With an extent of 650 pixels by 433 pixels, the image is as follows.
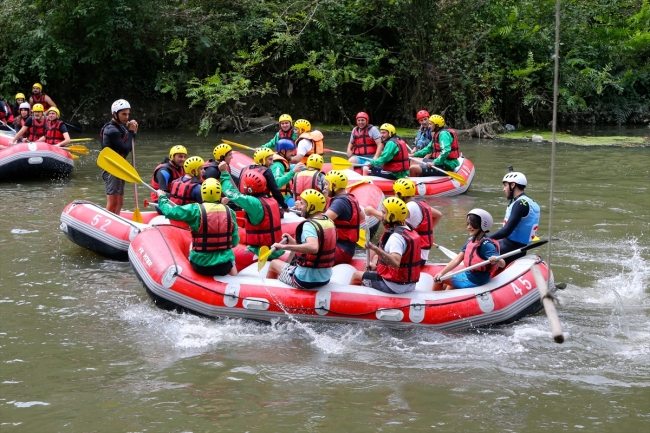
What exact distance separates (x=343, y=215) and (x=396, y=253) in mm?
918

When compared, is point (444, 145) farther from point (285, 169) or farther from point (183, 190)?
point (183, 190)

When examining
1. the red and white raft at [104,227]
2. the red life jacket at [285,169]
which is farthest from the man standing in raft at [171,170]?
the red life jacket at [285,169]

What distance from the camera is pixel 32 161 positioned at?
12242mm

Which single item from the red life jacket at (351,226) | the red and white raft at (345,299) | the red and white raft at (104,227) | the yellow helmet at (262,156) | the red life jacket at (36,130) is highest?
the red life jacket at (36,130)

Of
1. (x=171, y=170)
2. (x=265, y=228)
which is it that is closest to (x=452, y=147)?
(x=171, y=170)

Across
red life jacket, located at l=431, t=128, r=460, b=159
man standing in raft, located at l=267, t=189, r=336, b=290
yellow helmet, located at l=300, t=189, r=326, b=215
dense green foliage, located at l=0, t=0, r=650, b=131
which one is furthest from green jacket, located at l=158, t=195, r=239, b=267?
dense green foliage, located at l=0, t=0, r=650, b=131

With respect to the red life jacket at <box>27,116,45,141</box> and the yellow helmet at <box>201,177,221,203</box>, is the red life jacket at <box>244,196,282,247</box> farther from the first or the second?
the red life jacket at <box>27,116,45,141</box>

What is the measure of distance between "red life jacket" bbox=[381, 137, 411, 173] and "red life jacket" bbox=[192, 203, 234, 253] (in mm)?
4686

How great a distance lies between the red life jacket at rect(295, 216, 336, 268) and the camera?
614cm

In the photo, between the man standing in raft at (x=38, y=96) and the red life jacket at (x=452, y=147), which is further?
the man standing in raft at (x=38, y=96)

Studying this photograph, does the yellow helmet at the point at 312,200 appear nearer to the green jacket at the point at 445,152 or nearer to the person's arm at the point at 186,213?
the person's arm at the point at 186,213

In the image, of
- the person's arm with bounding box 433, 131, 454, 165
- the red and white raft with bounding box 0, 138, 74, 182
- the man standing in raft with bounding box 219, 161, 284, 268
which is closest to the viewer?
the man standing in raft with bounding box 219, 161, 284, 268

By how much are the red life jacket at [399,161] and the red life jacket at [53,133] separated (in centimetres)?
548

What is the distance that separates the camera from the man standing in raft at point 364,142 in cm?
1186
